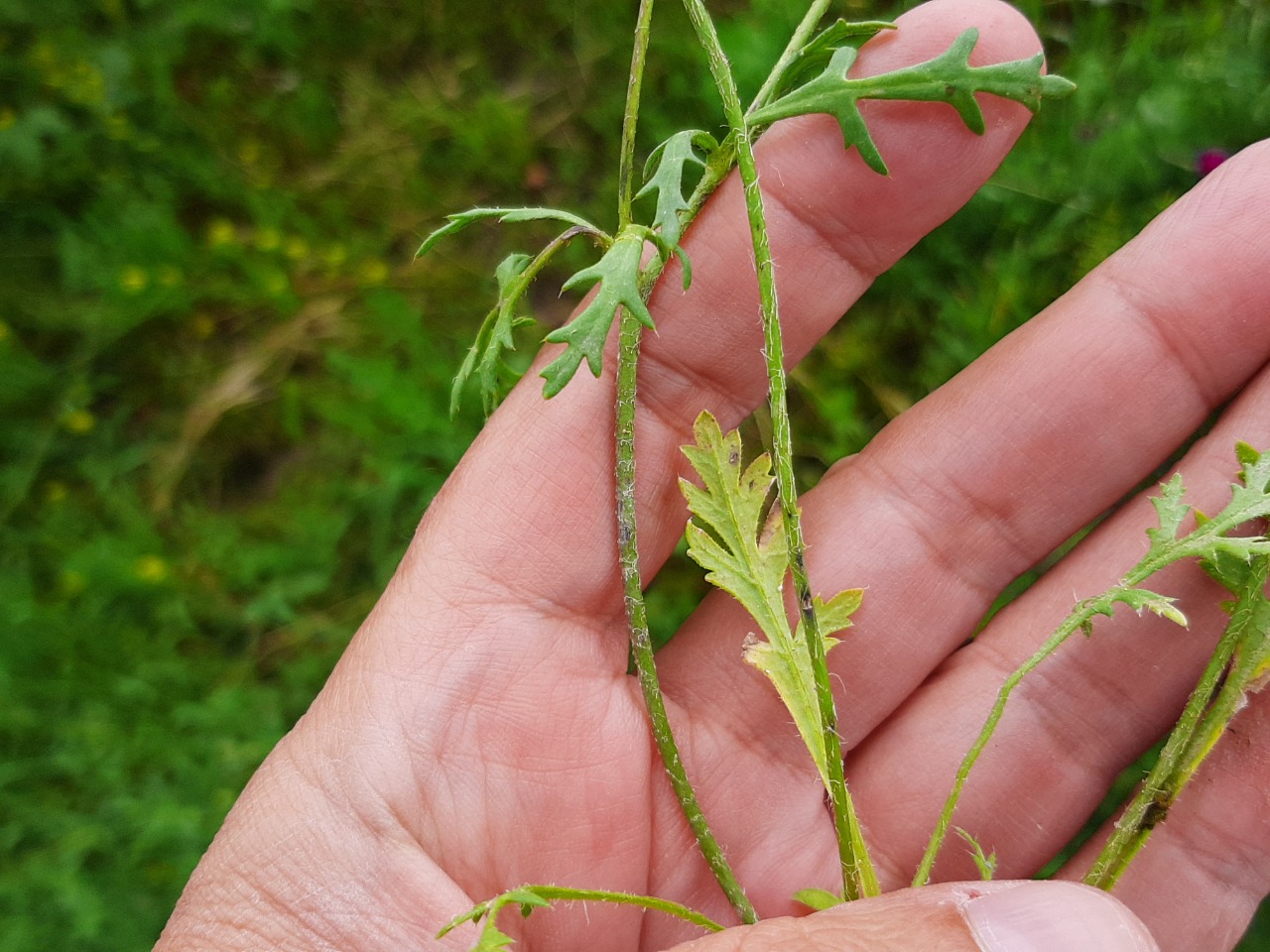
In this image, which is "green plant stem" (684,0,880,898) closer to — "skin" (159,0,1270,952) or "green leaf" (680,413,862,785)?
"green leaf" (680,413,862,785)

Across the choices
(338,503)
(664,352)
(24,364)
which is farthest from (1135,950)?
(24,364)

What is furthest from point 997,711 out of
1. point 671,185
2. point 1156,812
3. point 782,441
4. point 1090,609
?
point 671,185

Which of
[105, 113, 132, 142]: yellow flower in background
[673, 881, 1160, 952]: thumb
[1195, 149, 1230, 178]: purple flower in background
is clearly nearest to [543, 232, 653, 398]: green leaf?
[673, 881, 1160, 952]: thumb

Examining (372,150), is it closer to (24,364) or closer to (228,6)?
(228,6)

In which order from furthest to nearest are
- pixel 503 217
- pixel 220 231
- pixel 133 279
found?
pixel 220 231, pixel 133 279, pixel 503 217

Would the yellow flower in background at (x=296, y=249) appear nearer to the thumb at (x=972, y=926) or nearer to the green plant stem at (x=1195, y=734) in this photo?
the thumb at (x=972, y=926)

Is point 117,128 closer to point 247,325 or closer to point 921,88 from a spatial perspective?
point 247,325
